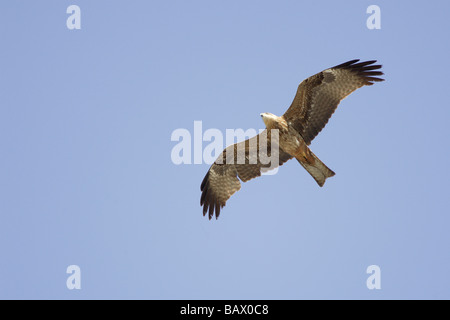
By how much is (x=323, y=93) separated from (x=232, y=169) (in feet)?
8.47

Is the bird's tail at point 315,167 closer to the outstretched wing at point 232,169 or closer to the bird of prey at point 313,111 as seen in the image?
the bird of prey at point 313,111

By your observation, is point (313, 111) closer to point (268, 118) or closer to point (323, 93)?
point (323, 93)

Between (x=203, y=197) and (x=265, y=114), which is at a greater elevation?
(x=265, y=114)

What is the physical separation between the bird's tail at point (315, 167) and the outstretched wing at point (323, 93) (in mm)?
361

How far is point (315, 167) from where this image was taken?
9.91 metres

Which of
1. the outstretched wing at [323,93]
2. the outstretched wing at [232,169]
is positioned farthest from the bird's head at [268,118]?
the outstretched wing at [232,169]

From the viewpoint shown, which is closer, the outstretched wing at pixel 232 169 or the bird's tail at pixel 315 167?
the bird's tail at pixel 315 167

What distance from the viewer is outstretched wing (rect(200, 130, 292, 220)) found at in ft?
35.1

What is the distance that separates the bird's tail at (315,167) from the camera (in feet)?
32.2

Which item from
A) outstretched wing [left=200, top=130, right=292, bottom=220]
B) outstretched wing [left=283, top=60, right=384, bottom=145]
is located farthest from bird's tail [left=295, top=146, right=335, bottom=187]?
outstretched wing [left=200, top=130, right=292, bottom=220]
